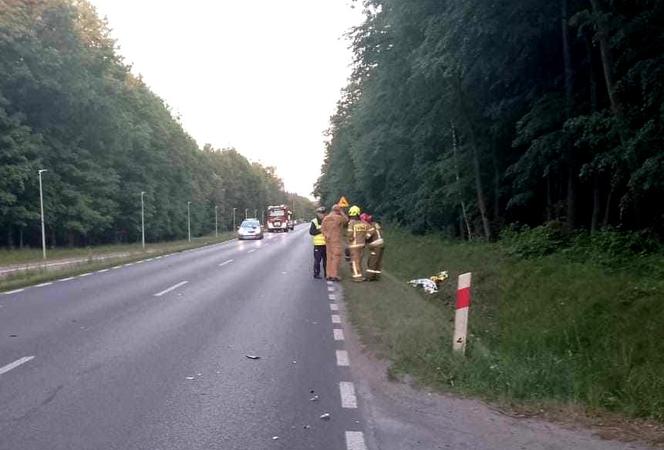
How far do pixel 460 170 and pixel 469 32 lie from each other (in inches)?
330

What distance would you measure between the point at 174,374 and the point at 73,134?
46.6 metres

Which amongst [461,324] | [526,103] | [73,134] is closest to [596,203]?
[526,103]

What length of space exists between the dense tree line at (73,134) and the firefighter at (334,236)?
2633 cm

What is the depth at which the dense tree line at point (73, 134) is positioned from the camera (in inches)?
1567

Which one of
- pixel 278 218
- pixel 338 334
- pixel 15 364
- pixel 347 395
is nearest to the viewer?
pixel 347 395

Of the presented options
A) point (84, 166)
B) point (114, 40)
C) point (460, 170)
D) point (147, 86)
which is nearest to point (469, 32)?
Result: point (460, 170)

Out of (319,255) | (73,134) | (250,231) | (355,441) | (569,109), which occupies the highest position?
(73,134)

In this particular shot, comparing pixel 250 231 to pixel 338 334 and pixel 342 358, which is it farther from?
pixel 342 358

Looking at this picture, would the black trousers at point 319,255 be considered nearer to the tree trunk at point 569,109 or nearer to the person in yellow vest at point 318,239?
the person in yellow vest at point 318,239

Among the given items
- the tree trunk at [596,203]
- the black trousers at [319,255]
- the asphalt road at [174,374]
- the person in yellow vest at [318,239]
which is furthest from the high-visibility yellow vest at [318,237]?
the tree trunk at [596,203]

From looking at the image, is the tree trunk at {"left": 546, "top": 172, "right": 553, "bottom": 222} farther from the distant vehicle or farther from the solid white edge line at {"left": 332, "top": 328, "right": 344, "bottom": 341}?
the distant vehicle

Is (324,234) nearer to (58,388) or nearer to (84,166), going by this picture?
(58,388)

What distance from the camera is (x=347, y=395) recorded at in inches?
249

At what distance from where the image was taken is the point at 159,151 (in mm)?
68500
